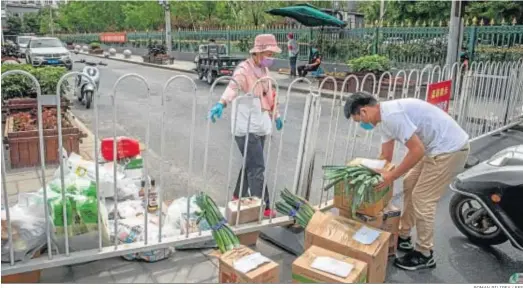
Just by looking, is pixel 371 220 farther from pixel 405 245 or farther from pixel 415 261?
pixel 405 245

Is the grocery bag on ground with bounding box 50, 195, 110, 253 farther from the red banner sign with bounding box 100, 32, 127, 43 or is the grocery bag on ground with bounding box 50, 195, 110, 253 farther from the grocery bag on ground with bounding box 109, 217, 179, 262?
the red banner sign with bounding box 100, 32, 127, 43

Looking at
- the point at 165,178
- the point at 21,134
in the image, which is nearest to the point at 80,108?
the point at 21,134

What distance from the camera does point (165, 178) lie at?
5445 millimetres

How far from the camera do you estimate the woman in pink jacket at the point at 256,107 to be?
3773 mm

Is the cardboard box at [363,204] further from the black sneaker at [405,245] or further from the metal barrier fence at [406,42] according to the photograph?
the metal barrier fence at [406,42]

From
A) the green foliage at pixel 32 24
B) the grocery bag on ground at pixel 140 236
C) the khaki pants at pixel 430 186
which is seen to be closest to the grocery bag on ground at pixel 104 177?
the grocery bag on ground at pixel 140 236

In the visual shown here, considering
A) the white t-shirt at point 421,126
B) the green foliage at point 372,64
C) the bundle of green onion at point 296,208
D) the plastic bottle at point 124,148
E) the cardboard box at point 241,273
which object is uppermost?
the green foliage at point 372,64

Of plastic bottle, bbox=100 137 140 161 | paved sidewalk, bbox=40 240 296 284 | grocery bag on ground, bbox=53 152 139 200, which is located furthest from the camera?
plastic bottle, bbox=100 137 140 161

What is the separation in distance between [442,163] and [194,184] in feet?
9.81

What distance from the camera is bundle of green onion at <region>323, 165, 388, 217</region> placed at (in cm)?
299

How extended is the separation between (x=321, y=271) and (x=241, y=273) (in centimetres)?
47

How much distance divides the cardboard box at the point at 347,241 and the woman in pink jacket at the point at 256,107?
0.75m

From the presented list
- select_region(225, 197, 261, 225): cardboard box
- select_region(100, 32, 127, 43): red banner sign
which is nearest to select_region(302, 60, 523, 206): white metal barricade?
select_region(225, 197, 261, 225): cardboard box

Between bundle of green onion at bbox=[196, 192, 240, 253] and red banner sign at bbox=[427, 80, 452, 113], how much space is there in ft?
11.0
